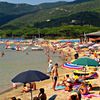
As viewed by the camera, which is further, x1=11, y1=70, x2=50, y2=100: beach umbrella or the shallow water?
the shallow water

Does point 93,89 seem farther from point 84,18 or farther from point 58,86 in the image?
point 84,18

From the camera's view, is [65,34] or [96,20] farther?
[96,20]

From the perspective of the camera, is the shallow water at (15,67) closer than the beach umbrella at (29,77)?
No

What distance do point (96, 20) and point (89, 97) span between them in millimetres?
157900

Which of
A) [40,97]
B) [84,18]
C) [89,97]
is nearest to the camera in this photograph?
[40,97]

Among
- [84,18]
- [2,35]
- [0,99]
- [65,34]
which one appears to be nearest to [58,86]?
[0,99]

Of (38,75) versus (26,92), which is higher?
(38,75)

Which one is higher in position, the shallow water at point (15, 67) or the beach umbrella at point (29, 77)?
the beach umbrella at point (29, 77)

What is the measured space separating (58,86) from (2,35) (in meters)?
145

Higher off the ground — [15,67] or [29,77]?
[29,77]

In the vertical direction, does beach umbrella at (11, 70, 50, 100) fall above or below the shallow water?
above

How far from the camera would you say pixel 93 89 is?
17.1m

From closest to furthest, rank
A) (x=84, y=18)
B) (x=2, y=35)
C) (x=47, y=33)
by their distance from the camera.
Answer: (x=47, y=33), (x=2, y=35), (x=84, y=18)

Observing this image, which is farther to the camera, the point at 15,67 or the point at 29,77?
the point at 15,67
